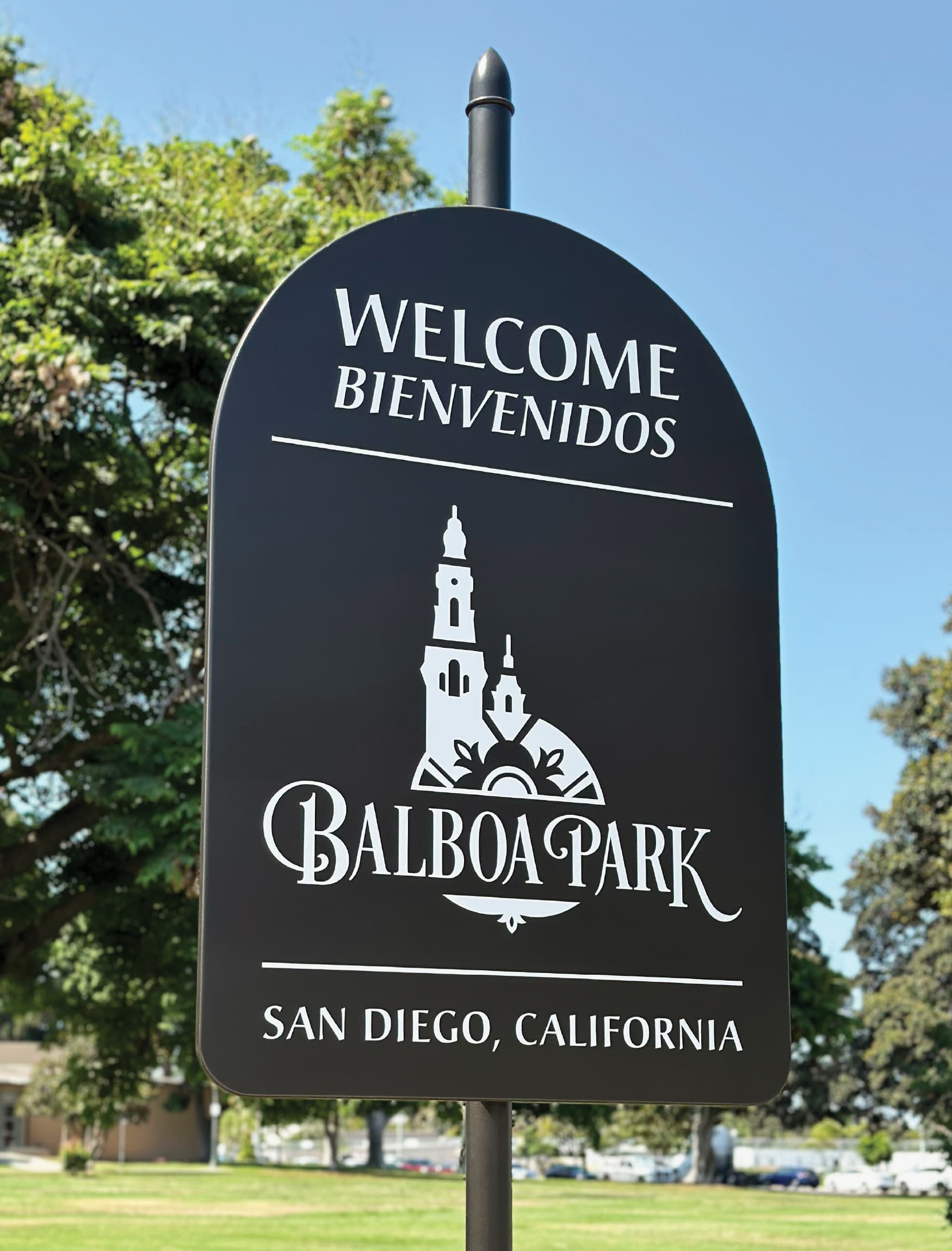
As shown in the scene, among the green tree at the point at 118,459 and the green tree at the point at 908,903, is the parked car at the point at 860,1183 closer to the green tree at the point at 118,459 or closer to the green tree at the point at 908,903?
the green tree at the point at 908,903

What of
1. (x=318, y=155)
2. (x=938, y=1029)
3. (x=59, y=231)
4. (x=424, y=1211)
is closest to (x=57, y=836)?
(x=59, y=231)

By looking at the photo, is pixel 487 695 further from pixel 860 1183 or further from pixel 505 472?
pixel 860 1183

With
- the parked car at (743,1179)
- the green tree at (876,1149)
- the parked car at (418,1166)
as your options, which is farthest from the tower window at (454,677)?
the green tree at (876,1149)

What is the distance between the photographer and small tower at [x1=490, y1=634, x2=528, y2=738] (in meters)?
2.68

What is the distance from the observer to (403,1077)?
250 centimetres

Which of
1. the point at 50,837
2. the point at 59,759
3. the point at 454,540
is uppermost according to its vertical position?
the point at 59,759

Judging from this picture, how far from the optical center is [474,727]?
8.70 ft

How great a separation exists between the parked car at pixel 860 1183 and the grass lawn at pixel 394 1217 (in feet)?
27.2

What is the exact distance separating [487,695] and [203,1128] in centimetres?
6324

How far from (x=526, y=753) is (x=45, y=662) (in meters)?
11.6

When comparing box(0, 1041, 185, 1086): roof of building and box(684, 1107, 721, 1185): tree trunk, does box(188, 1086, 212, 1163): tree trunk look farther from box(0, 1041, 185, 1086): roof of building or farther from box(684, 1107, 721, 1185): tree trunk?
box(684, 1107, 721, 1185): tree trunk

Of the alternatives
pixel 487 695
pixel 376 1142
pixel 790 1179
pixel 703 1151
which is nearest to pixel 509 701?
pixel 487 695

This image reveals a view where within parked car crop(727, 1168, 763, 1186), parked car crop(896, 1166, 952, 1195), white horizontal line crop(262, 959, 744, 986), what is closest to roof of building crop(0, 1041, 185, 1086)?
parked car crop(727, 1168, 763, 1186)

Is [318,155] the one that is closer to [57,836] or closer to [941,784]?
[57,836]
